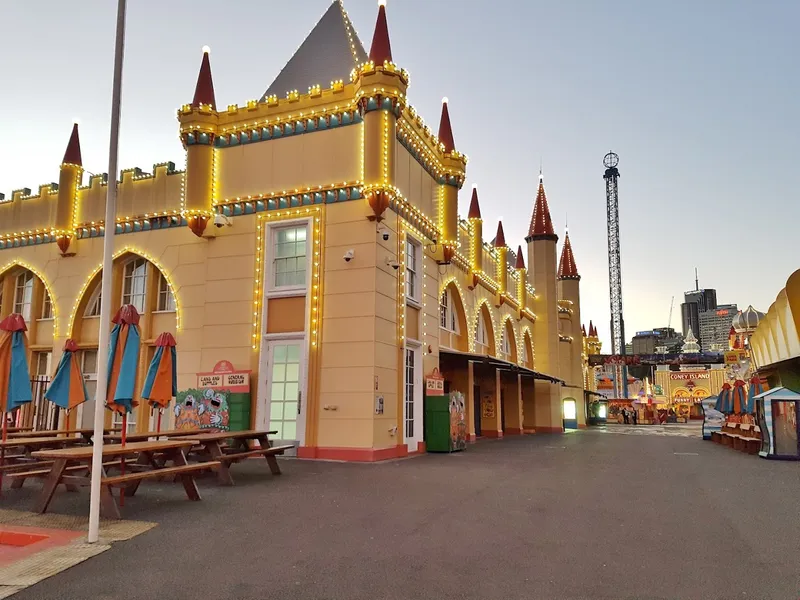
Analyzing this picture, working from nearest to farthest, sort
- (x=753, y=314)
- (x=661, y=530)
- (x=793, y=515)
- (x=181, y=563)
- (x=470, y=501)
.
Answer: (x=181, y=563) → (x=661, y=530) → (x=793, y=515) → (x=470, y=501) → (x=753, y=314)

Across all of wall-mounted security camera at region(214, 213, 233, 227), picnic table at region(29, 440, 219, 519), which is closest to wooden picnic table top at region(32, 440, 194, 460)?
picnic table at region(29, 440, 219, 519)

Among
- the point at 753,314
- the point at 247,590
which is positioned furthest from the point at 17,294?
the point at 753,314

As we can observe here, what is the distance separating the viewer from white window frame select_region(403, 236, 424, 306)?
53.5 ft

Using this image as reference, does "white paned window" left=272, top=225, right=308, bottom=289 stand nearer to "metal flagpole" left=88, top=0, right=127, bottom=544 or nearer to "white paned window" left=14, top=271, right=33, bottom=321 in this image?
"metal flagpole" left=88, top=0, right=127, bottom=544

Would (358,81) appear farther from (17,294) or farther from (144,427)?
(17,294)

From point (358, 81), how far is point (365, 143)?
5.29ft

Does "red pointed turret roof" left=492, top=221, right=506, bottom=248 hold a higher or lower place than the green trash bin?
higher

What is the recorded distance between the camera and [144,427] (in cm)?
1659

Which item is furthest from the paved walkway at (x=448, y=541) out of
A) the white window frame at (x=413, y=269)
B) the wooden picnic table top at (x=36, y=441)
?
the white window frame at (x=413, y=269)

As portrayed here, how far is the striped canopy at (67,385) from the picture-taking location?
877cm

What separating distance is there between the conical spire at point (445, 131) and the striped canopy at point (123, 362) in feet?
42.5

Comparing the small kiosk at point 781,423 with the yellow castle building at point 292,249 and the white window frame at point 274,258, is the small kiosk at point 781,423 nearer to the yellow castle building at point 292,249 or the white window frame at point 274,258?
the yellow castle building at point 292,249

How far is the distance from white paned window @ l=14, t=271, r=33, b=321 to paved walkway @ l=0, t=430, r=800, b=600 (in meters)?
13.2

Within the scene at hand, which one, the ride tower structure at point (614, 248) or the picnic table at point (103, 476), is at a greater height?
the ride tower structure at point (614, 248)
